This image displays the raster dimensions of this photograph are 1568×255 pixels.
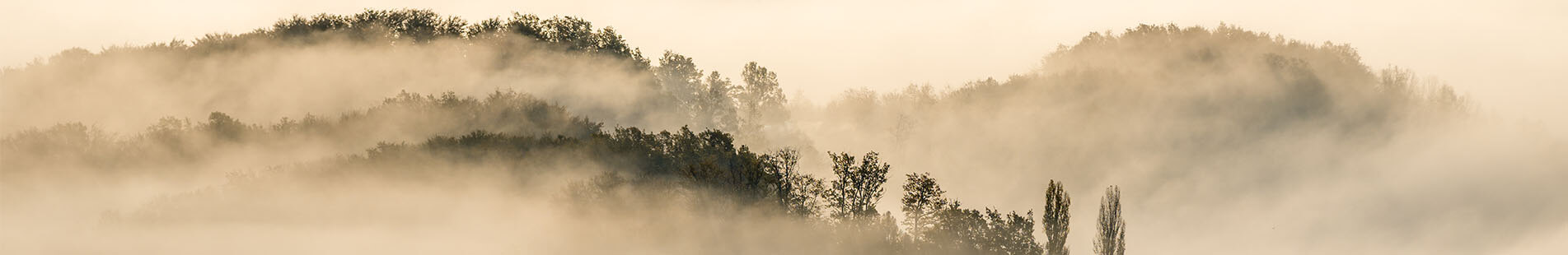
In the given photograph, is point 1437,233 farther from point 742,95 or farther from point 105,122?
point 105,122

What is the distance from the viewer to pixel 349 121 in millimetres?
104750

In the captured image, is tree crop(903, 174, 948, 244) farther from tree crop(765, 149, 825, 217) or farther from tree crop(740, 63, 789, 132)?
tree crop(740, 63, 789, 132)

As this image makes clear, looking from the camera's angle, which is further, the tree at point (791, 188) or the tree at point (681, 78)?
the tree at point (681, 78)

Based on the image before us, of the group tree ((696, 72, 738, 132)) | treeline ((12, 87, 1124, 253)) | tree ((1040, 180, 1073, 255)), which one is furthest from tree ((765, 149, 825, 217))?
tree ((696, 72, 738, 132))

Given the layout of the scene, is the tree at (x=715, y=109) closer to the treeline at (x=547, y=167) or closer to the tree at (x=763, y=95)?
the tree at (x=763, y=95)

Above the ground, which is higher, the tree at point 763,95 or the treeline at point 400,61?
the tree at point 763,95

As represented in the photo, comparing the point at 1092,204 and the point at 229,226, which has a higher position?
the point at 1092,204

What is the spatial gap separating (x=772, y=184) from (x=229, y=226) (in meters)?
34.0

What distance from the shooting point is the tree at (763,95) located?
477 feet

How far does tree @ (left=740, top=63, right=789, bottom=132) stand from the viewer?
146 meters

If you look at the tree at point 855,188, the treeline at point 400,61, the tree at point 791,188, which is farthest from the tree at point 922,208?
the treeline at point 400,61

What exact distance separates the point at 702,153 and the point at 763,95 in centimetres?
6974

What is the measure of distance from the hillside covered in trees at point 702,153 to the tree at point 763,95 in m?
0.28

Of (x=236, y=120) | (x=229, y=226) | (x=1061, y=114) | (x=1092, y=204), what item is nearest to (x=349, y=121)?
(x=236, y=120)
